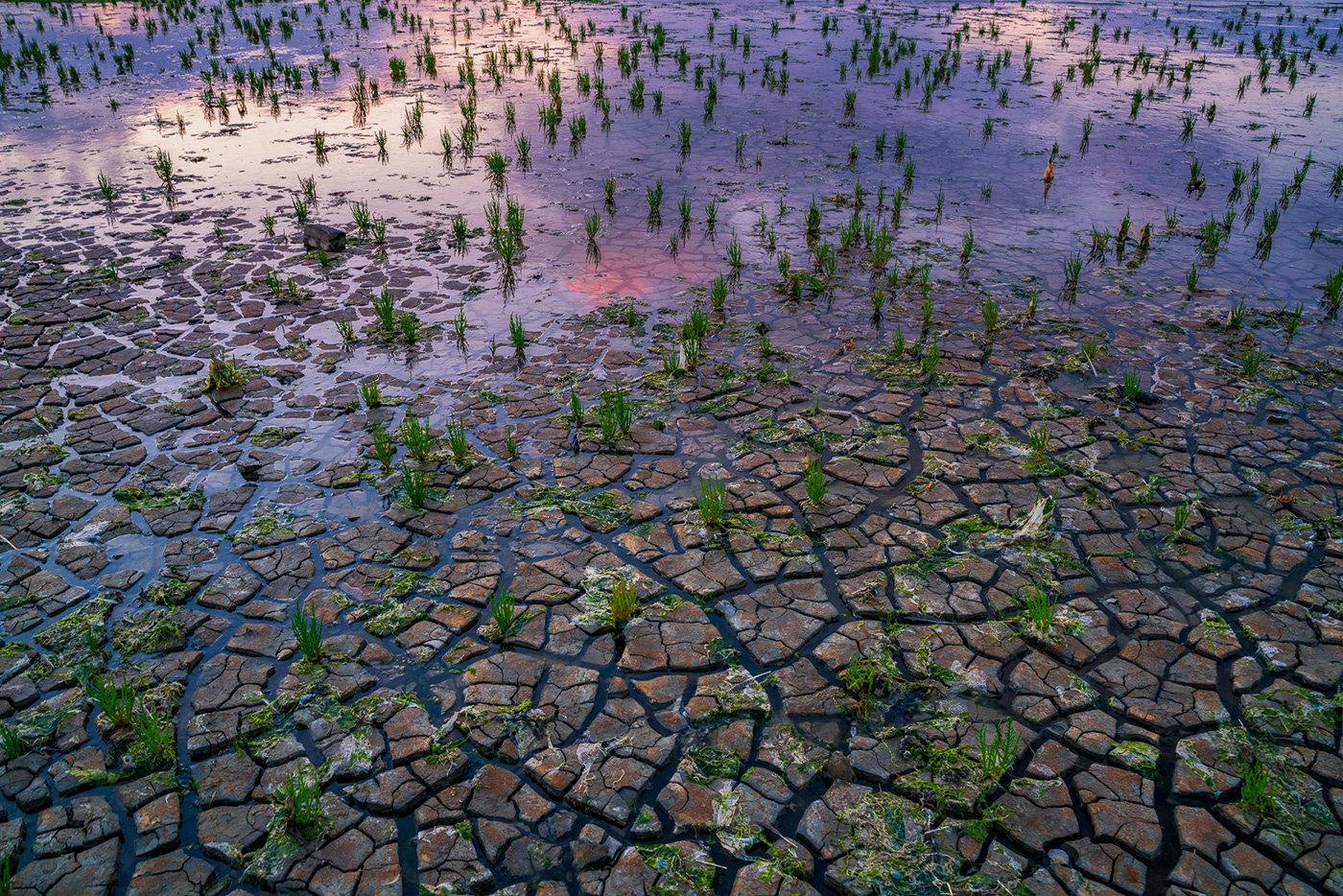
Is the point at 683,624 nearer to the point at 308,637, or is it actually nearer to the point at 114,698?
the point at 308,637

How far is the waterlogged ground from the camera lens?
316cm

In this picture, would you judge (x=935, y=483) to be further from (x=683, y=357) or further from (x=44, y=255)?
(x=44, y=255)

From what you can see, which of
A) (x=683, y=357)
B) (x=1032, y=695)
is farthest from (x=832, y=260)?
(x=1032, y=695)

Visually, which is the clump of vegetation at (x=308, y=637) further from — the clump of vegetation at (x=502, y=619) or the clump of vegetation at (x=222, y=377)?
the clump of vegetation at (x=222, y=377)

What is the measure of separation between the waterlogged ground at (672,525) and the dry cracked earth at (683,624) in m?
0.02

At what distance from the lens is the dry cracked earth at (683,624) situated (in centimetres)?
309

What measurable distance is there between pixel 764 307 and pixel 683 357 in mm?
1414

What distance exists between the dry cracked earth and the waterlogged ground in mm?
23

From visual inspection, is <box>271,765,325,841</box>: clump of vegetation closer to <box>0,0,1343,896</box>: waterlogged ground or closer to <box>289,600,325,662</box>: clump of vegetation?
<box>0,0,1343,896</box>: waterlogged ground

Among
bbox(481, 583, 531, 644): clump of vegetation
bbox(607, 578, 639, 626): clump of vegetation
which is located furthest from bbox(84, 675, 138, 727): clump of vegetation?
bbox(607, 578, 639, 626): clump of vegetation

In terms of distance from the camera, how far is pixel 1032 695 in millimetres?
3729

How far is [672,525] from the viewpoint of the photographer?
4.93 meters

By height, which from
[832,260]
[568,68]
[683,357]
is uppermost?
[568,68]

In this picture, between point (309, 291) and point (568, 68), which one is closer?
point (309, 291)
